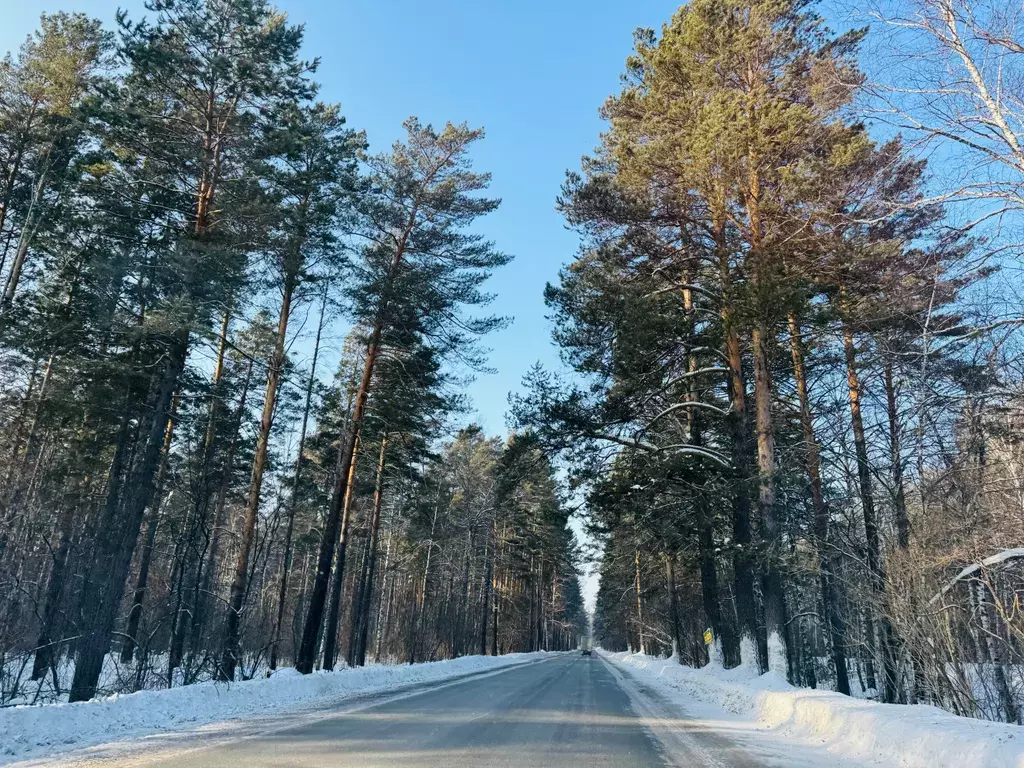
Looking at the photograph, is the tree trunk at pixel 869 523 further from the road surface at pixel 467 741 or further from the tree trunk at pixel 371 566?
the tree trunk at pixel 371 566

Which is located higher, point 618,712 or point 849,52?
point 849,52

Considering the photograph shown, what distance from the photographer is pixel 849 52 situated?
13.1 m

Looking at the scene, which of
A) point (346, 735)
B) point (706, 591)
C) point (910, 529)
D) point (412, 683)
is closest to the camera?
point (346, 735)

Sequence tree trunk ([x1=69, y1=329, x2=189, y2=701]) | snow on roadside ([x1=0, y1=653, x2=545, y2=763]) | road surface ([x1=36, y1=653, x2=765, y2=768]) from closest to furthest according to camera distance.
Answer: road surface ([x1=36, y1=653, x2=765, y2=768])
snow on roadside ([x1=0, y1=653, x2=545, y2=763])
tree trunk ([x1=69, y1=329, x2=189, y2=701])

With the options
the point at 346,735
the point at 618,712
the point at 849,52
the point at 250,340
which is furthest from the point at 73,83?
the point at 618,712

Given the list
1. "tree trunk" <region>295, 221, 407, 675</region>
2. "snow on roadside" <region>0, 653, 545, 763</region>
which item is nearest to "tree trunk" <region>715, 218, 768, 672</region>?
"tree trunk" <region>295, 221, 407, 675</region>

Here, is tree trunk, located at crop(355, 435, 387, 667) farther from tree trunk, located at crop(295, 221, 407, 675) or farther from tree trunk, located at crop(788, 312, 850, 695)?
tree trunk, located at crop(788, 312, 850, 695)

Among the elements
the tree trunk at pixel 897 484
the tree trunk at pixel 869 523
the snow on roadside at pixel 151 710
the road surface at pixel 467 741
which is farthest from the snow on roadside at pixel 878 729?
the snow on roadside at pixel 151 710

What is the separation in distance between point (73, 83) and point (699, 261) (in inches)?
626

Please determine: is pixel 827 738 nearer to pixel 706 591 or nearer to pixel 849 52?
pixel 849 52

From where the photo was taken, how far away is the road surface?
6.21 m

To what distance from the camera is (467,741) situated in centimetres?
756

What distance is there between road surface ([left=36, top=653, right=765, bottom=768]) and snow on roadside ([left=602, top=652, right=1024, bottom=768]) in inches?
48.0

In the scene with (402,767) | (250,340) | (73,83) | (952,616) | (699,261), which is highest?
(73,83)
